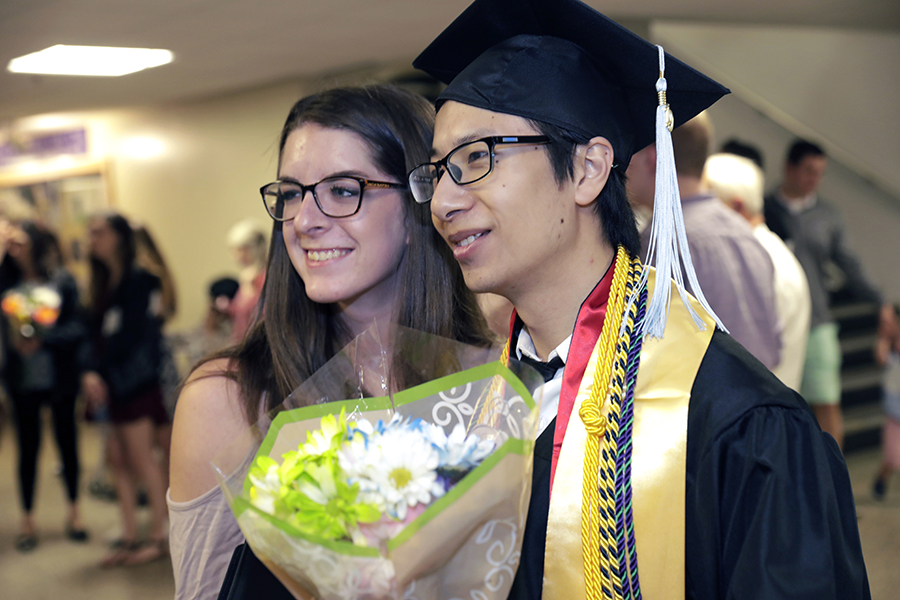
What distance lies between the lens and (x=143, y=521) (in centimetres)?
497

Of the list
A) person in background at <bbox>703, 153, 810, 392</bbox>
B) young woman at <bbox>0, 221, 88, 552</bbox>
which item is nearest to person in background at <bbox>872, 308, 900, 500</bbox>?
person in background at <bbox>703, 153, 810, 392</bbox>

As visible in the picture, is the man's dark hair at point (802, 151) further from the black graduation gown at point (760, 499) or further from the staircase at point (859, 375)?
the black graduation gown at point (760, 499)

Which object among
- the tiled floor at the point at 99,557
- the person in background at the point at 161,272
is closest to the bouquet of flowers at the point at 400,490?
the tiled floor at the point at 99,557

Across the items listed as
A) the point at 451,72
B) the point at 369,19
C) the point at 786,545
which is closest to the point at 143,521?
the point at 369,19

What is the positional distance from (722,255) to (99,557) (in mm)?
3903

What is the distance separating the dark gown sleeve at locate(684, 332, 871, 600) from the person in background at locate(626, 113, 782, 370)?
6.09 ft

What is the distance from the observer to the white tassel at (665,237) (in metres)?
1.15

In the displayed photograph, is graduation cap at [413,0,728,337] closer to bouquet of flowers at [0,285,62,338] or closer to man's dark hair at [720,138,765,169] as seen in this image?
man's dark hair at [720,138,765,169]

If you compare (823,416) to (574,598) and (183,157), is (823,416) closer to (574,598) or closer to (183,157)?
(574,598)

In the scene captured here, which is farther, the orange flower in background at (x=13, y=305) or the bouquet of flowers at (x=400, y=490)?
the orange flower in background at (x=13, y=305)

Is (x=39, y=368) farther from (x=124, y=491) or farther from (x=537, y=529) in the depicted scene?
(x=537, y=529)

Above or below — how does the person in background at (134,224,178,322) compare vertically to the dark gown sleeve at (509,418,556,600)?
above

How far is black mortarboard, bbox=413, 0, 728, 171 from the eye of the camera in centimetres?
119

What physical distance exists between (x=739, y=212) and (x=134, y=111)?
6.60 metres
